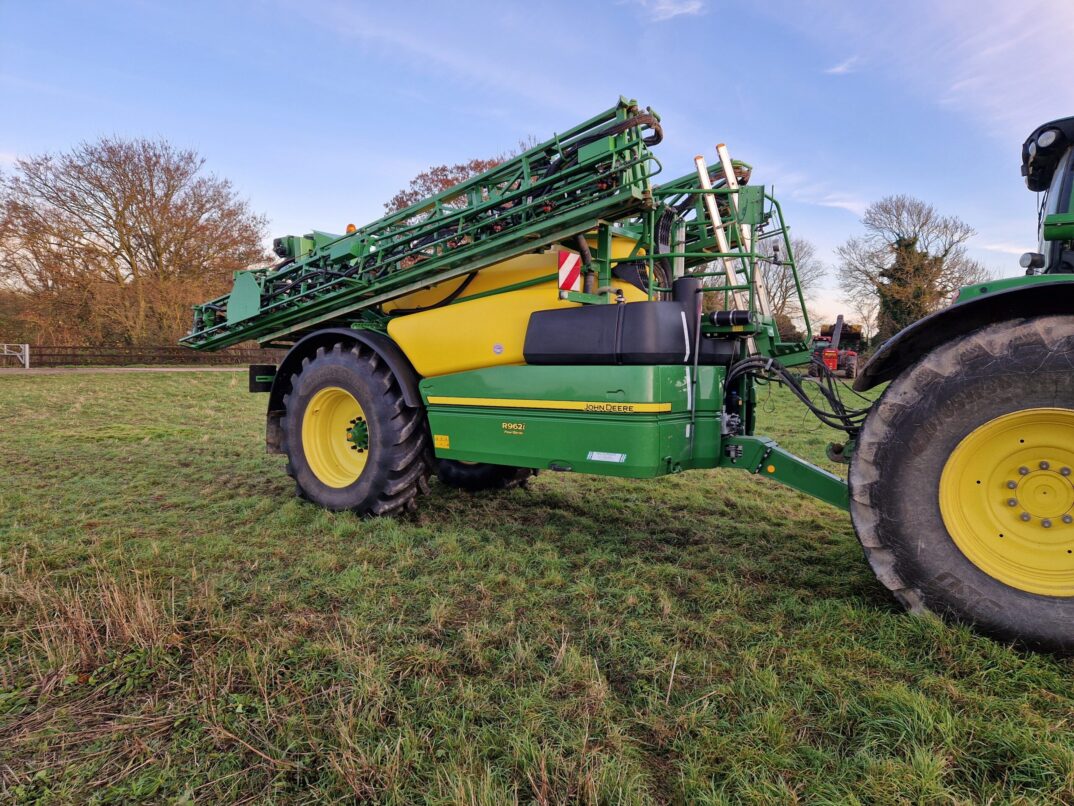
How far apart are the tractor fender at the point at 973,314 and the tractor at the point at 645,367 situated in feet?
0.04

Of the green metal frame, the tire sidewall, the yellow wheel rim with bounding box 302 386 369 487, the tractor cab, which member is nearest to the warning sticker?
the green metal frame

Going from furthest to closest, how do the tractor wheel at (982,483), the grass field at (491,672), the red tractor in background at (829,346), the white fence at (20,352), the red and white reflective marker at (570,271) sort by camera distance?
the white fence at (20,352) → the red tractor in background at (829,346) → the red and white reflective marker at (570,271) → the tractor wheel at (982,483) → the grass field at (491,672)

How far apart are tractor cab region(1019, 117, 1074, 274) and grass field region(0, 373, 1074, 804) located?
1.93 meters

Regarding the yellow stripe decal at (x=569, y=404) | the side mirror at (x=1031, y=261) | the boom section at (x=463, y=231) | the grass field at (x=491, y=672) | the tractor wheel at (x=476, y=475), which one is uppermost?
the boom section at (x=463, y=231)

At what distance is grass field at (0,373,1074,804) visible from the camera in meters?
1.86

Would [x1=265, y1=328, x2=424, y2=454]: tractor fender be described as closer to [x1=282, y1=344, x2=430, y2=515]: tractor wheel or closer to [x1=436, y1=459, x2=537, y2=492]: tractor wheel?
[x1=282, y1=344, x2=430, y2=515]: tractor wheel

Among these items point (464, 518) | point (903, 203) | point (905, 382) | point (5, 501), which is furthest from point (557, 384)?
point (903, 203)

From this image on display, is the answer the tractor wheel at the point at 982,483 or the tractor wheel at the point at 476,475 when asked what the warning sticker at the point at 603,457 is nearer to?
the tractor wheel at the point at 982,483

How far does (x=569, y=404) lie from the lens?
3.88 meters

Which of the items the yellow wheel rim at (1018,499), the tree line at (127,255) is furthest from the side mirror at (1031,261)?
the tree line at (127,255)

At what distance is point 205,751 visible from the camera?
2012 millimetres

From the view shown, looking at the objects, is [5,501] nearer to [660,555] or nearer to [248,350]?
[660,555]

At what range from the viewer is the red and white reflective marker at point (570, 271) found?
3.86 m

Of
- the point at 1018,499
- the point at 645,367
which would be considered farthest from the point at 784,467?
the point at 1018,499
